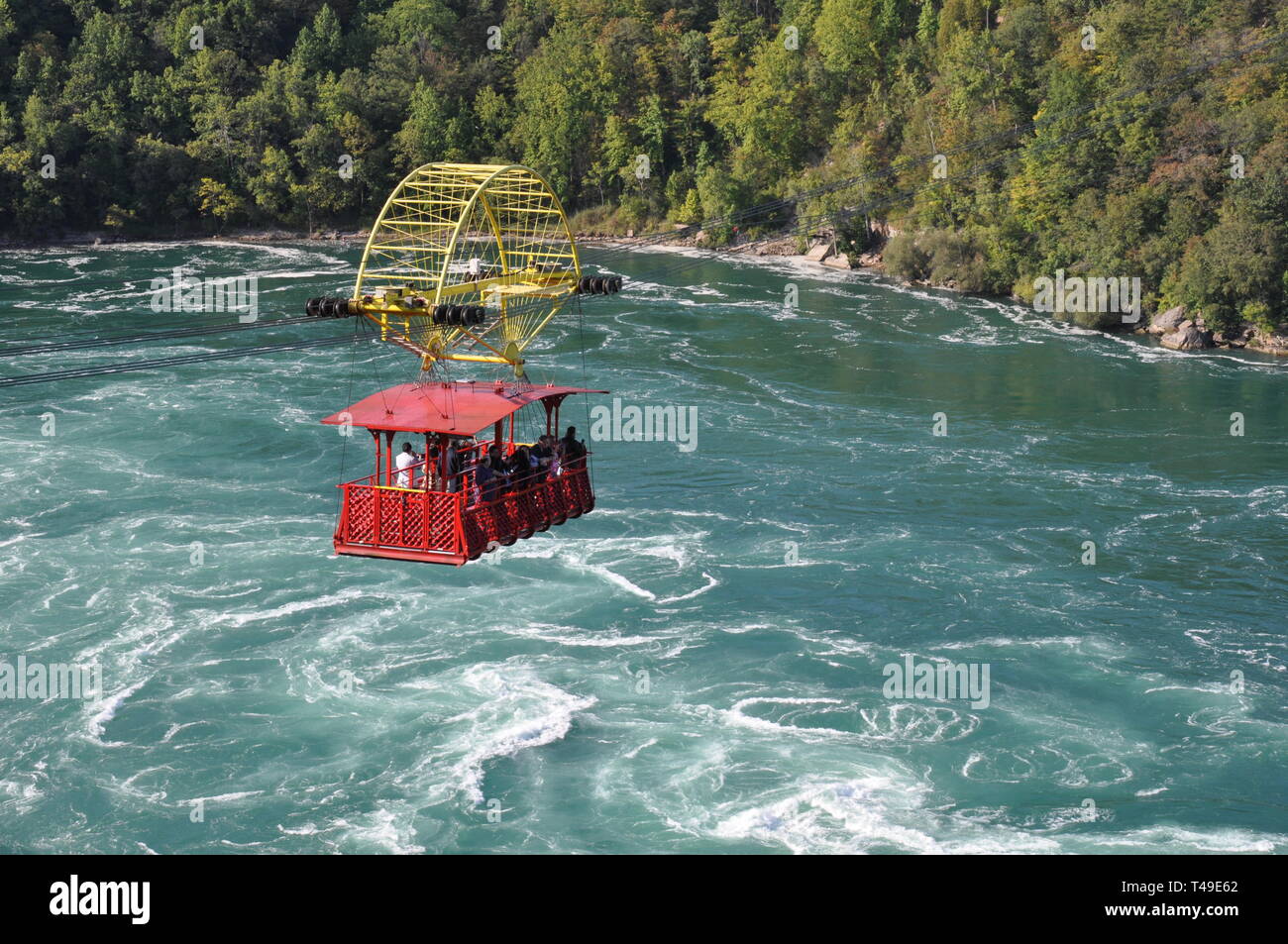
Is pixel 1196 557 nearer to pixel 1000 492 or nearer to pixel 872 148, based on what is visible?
pixel 1000 492

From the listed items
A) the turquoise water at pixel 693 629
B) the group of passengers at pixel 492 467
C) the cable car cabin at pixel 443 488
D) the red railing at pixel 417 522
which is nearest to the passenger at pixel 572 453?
the group of passengers at pixel 492 467

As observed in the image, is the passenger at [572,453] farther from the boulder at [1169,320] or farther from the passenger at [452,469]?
the boulder at [1169,320]

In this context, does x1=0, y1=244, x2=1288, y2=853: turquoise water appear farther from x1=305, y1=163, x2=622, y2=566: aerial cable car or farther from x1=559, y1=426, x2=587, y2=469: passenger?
x1=559, y1=426, x2=587, y2=469: passenger

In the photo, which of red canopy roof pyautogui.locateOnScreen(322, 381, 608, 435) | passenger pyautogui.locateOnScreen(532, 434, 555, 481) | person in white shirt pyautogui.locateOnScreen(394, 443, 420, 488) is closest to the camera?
red canopy roof pyautogui.locateOnScreen(322, 381, 608, 435)

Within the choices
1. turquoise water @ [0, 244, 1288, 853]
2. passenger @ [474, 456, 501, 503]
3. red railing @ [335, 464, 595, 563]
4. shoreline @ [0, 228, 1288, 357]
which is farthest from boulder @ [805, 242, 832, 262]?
red railing @ [335, 464, 595, 563]

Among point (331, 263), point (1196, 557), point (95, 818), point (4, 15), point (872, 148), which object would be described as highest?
point (4, 15)

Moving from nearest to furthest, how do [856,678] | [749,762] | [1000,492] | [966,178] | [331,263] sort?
1. [749,762]
2. [856,678]
3. [1000,492]
4. [966,178]
5. [331,263]
